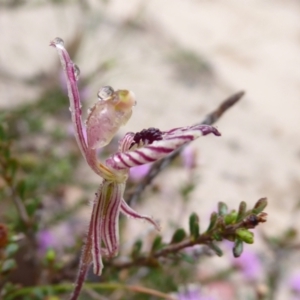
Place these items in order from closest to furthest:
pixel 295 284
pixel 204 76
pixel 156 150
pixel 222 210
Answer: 1. pixel 156 150
2. pixel 222 210
3. pixel 295 284
4. pixel 204 76

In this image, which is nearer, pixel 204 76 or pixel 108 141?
pixel 108 141

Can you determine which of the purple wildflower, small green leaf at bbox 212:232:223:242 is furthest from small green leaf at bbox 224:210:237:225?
the purple wildflower

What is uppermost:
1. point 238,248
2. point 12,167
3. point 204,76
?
point 204,76

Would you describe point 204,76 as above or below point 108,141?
above

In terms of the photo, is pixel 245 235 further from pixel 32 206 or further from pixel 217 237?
pixel 32 206

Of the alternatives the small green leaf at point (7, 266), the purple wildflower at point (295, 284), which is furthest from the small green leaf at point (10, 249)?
the purple wildflower at point (295, 284)

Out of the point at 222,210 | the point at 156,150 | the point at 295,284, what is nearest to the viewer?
the point at 156,150

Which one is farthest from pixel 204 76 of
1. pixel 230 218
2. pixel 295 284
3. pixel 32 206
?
pixel 230 218

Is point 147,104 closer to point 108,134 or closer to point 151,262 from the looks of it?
point 151,262

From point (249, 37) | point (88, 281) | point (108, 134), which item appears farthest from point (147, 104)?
point (108, 134)
